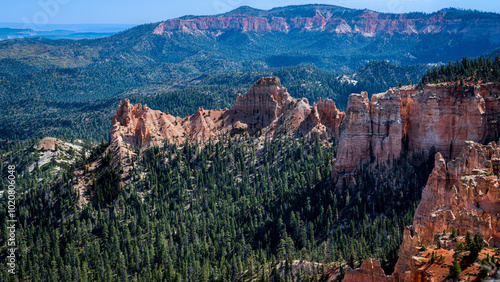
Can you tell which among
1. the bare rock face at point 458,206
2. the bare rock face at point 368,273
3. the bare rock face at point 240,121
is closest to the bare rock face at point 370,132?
the bare rock face at point 240,121

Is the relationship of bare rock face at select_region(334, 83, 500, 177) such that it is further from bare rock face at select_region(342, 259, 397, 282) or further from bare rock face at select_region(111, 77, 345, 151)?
bare rock face at select_region(342, 259, 397, 282)

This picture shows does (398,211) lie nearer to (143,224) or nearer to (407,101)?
(407,101)

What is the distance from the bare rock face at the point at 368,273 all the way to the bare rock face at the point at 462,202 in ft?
12.6

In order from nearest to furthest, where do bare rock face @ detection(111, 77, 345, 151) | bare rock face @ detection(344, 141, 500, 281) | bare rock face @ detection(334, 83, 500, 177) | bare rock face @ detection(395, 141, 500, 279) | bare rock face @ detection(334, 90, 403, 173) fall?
bare rock face @ detection(344, 141, 500, 281)
bare rock face @ detection(395, 141, 500, 279)
bare rock face @ detection(334, 83, 500, 177)
bare rock face @ detection(334, 90, 403, 173)
bare rock face @ detection(111, 77, 345, 151)

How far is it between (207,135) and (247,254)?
188 feet

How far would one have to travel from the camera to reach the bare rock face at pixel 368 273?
67.1 meters

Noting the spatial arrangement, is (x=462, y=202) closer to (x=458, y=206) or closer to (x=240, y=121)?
(x=458, y=206)

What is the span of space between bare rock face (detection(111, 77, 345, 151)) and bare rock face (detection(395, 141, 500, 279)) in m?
61.3

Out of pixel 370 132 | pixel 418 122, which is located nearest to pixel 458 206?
pixel 418 122

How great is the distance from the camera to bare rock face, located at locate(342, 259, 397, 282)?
67.1 metres

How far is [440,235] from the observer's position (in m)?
62.2

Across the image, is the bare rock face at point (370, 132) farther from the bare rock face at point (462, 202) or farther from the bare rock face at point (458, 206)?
the bare rock face at point (462, 202)

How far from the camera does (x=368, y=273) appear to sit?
6875 centimetres

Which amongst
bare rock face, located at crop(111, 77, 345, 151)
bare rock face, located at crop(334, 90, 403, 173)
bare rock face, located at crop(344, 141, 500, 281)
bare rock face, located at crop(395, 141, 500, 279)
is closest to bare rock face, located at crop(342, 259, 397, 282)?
bare rock face, located at crop(344, 141, 500, 281)
